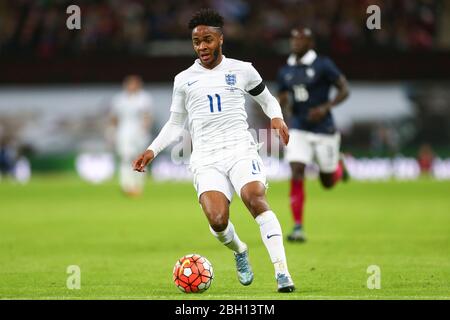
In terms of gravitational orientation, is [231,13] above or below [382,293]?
above

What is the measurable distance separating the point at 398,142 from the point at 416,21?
3.42 metres

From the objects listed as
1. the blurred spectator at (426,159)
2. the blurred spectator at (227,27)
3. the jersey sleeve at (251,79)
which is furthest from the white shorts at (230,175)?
the blurred spectator at (426,159)

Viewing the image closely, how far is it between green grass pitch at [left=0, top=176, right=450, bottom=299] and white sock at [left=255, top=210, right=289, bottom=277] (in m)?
0.26

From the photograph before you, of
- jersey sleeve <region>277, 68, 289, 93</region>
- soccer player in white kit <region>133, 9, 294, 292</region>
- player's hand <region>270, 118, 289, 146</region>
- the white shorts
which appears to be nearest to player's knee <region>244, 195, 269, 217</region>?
soccer player in white kit <region>133, 9, 294, 292</region>

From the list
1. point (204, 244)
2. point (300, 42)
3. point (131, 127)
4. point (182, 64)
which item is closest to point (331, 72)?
point (300, 42)

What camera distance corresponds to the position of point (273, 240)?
930cm

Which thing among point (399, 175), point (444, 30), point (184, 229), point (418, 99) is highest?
point (444, 30)

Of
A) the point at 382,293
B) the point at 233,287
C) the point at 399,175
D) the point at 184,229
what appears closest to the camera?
the point at 382,293

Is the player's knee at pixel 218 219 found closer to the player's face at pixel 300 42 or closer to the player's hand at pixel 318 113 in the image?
the player's hand at pixel 318 113

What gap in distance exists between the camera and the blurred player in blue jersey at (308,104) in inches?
583

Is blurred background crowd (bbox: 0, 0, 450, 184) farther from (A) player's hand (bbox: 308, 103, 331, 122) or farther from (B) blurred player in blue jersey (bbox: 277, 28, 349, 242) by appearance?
(A) player's hand (bbox: 308, 103, 331, 122)
